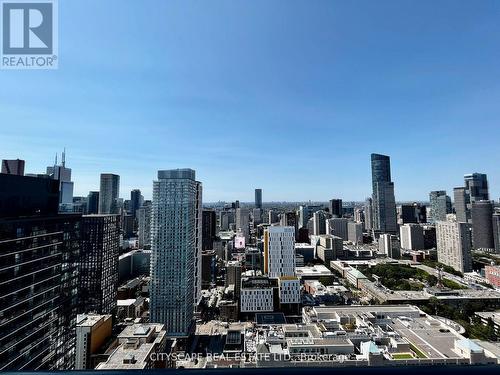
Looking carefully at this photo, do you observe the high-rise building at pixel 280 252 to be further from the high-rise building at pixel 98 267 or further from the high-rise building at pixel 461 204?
the high-rise building at pixel 461 204

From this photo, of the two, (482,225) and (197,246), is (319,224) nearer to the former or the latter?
(482,225)

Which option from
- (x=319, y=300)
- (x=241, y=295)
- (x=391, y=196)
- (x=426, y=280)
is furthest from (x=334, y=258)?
(x=391, y=196)

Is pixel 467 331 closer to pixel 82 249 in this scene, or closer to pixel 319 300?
pixel 319 300

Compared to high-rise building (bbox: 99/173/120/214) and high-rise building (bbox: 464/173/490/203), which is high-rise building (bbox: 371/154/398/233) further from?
high-rise building (bbox: 99/173/120/214)

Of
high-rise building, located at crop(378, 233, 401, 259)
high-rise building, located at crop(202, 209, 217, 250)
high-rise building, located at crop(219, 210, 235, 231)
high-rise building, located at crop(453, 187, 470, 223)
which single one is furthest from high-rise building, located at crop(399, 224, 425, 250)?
high-rise building, located at crop(219, 210, 235, 231)

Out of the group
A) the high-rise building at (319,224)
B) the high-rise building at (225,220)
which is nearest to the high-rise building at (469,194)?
the high-rise building at (319,224)
